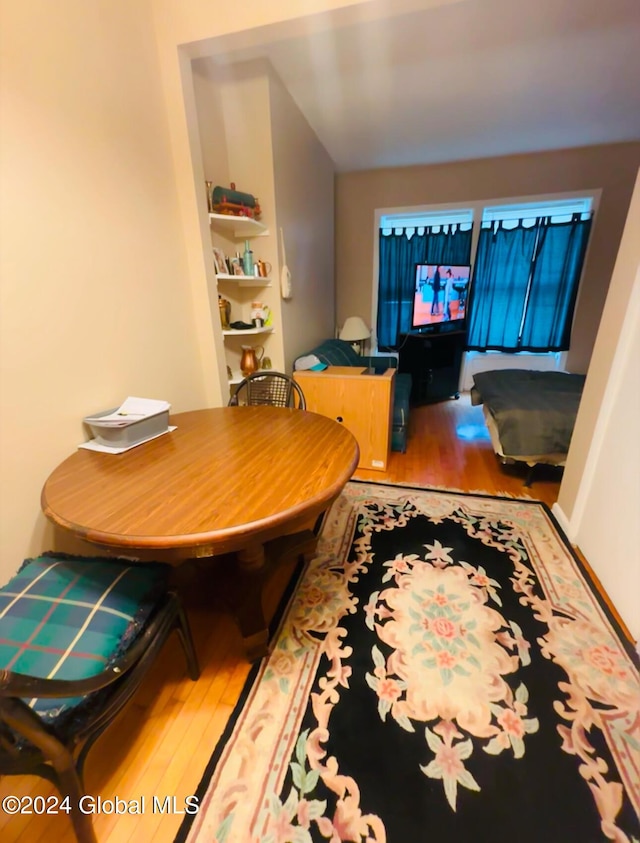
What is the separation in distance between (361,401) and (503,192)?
11.2ft

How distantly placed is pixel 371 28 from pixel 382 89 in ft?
2.21

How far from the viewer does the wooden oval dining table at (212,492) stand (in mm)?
917

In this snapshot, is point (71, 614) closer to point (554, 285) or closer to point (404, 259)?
point (404, 259)

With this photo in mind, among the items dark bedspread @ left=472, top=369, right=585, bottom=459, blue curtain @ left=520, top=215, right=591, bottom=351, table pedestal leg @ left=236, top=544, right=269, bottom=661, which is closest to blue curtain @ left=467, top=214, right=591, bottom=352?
blue curtain @ left=520, top=215, right=591, bottom=351

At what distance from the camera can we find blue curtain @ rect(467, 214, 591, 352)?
4.05 meters

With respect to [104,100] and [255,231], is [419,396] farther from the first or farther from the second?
[104,100]

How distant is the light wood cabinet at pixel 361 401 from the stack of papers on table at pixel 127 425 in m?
1.33

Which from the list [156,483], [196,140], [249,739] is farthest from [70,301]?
[249,739]

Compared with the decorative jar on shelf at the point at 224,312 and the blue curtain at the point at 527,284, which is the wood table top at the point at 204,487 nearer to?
the decorative jar on shelf at the point at 224,312

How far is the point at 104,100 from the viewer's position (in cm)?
146

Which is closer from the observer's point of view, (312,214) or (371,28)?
(371,28)

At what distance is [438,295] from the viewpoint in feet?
13.7

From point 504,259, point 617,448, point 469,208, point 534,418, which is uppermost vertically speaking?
point 469,208

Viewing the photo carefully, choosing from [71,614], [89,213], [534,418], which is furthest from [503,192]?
[71,614]
